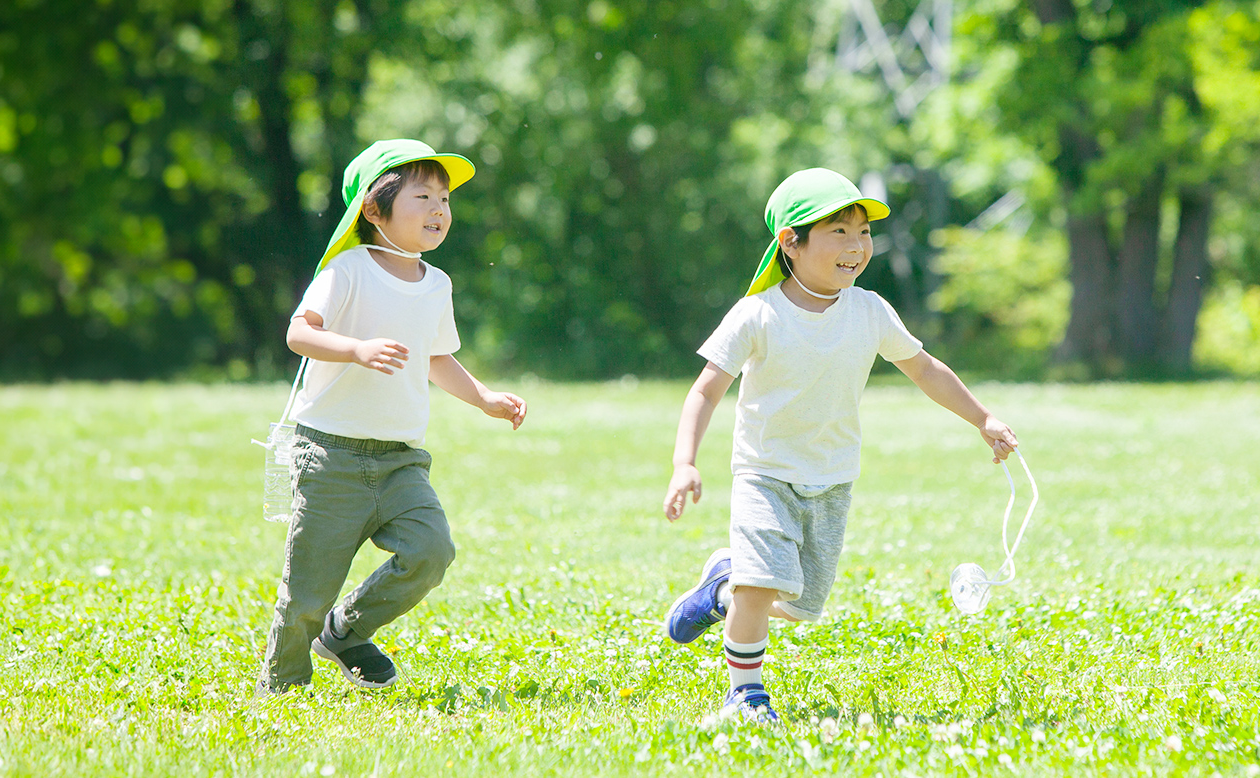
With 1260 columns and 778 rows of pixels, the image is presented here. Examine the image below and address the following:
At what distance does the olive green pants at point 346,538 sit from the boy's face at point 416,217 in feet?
2.23

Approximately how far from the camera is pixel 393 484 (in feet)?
13.9

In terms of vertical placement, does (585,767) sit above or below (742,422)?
below

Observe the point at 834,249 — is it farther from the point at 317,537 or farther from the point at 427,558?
the point at 317,537

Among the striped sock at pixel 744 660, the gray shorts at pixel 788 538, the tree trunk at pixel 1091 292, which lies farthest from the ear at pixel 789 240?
the tree trunk at pixel 1091 292

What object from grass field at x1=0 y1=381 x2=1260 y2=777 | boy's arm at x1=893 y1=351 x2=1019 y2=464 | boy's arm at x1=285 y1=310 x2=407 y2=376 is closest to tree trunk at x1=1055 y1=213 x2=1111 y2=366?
grass field at x1=0 y1=381 x2=1260 y2=777

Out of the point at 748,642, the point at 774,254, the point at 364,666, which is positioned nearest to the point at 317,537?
the point at 364,666

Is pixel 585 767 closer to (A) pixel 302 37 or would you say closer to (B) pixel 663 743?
(B) pixel 663 743

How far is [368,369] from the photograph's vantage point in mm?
4160

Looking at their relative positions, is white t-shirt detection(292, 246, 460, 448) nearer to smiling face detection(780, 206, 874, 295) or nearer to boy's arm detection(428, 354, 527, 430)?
boy's arm detection(428, 354, 527, 430)

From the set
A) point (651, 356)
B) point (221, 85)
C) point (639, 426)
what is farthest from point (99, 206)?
point (639, 426)

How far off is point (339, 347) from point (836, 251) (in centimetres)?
158

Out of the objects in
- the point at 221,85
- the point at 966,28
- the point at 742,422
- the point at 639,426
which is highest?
the point at 966,28

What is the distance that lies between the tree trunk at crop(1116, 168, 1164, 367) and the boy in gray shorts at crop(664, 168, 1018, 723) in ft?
68.7

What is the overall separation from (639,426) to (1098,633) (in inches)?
396
